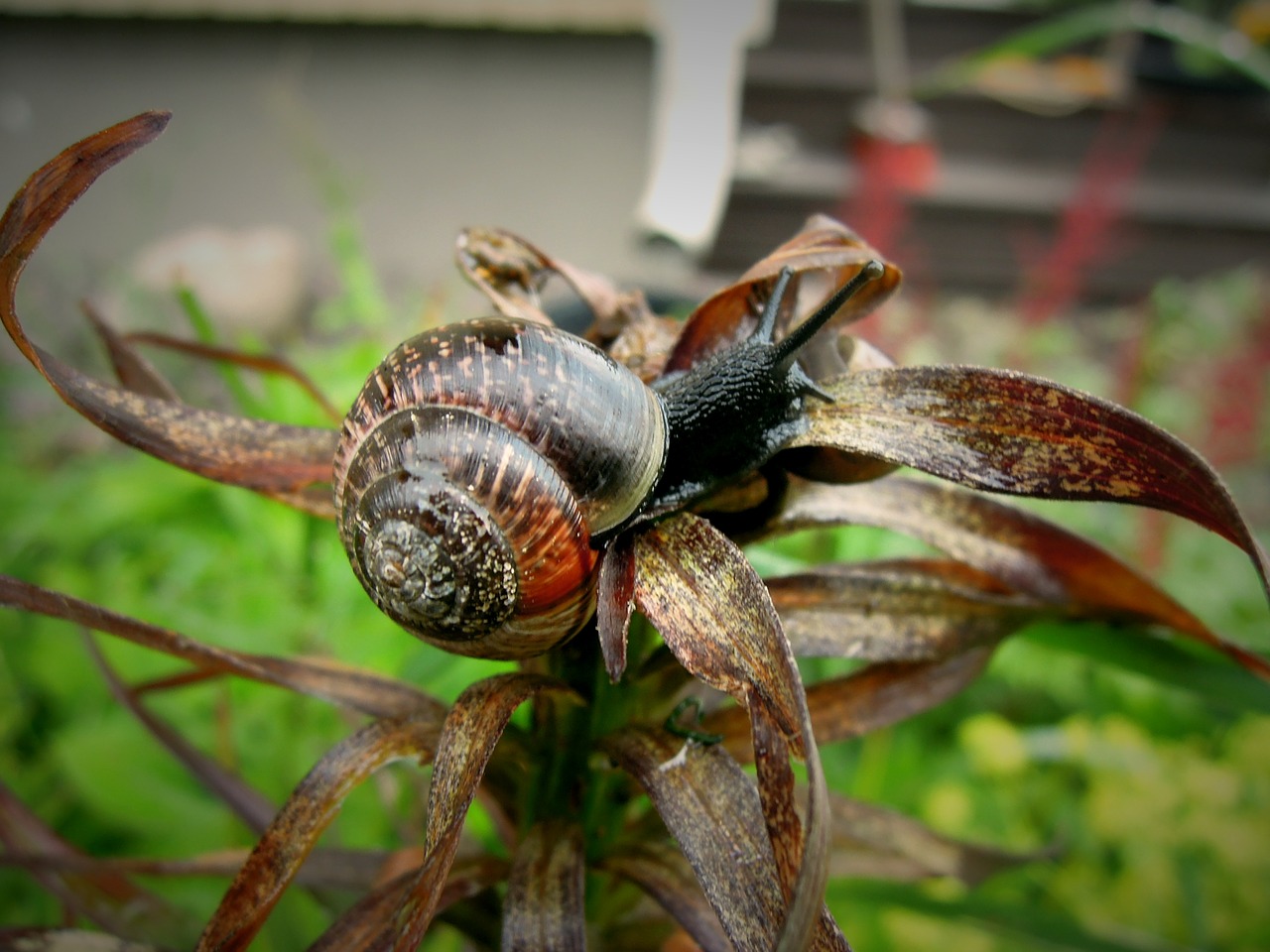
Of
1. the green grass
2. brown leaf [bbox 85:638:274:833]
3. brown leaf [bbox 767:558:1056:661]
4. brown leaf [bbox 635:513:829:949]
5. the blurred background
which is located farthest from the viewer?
the blurred background

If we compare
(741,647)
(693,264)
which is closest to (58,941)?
(741,647)

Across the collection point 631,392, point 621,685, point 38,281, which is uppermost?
point 631,392

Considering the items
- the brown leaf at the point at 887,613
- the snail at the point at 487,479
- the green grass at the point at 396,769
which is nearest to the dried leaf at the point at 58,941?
the green grass at the point at 396,769

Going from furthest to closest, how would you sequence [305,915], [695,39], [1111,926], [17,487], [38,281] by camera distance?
[38,281] < [695,39] < [17,487] < [1111,926] < [305,915]

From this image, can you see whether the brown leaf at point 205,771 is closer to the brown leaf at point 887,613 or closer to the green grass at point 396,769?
the green grass at point 396,769

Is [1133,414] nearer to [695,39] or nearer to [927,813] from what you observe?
[927,813]

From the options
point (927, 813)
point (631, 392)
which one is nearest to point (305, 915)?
point (631, 392)

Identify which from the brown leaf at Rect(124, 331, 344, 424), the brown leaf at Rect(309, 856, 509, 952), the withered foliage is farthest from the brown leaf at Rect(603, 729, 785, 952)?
the brown leaf at Rect(124, 331, 344, 424)

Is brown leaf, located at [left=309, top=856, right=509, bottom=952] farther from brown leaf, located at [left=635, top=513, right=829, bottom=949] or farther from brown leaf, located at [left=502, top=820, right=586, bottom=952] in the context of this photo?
brown leaf, located at [left=635, top=513, right=829, bottom=949]
